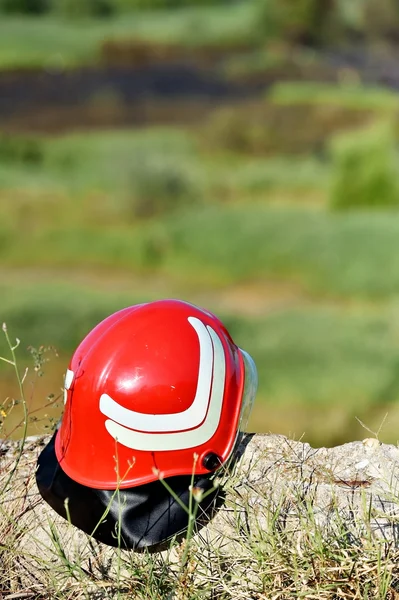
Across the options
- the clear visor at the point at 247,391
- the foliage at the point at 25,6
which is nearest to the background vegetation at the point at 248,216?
the clear visor at the point at 247,391

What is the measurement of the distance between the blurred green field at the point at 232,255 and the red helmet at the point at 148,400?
2245 mm

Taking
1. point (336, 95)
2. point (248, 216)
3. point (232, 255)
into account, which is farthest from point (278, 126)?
point (232, 255)

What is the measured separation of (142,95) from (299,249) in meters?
7.91

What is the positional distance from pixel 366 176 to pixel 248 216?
166 cm

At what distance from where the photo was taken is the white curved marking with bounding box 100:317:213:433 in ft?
7.08

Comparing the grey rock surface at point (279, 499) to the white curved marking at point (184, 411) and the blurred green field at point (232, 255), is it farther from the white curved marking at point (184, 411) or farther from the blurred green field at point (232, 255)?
the blurred green field at point (232, 255)

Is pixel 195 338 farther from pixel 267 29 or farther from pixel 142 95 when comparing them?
pixel 267 29

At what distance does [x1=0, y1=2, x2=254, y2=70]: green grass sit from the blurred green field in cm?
419

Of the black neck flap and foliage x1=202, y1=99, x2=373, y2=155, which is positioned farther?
foliage x1=202, y1=99, x2=373, y2=155

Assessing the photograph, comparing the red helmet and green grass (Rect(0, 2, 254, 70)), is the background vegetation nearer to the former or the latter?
green grass (Rect(0, 2, 254, 70))

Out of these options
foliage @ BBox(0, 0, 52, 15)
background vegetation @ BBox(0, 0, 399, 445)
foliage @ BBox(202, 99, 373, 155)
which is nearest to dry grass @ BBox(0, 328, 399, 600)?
background vegetation @ BBox(0, 0, 399, 445)

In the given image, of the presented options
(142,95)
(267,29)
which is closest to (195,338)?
(142,95)

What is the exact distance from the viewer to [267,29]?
56.0 feet

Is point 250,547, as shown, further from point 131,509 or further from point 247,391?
point 247,391
